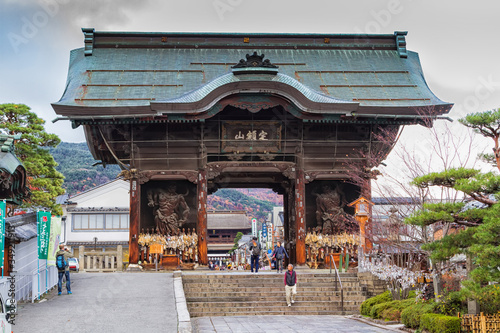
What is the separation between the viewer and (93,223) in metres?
49.6

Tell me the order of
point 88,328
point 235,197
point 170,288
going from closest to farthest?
point 88,328, point 170,288, point 235,197

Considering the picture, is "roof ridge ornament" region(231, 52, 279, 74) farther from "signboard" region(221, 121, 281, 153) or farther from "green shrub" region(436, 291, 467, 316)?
"green shrub" region(436, 291, 467, 316)

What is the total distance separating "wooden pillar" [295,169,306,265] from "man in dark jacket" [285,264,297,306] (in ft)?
18.9

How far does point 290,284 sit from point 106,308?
584 centimetres

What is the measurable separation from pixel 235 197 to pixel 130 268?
7840 centimetres

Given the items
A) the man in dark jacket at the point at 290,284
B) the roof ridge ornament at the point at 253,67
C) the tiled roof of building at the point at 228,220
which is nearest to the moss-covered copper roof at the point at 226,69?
the roof ridge ornament at the point at 253,67

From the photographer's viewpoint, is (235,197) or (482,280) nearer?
(482,280)

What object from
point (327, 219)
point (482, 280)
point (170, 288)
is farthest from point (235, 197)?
point (482, 280)

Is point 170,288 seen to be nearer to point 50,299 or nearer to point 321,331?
point 50,299

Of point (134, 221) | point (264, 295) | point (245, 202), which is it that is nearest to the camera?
point (264, 295)

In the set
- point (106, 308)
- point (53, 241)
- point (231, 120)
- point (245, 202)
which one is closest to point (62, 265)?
point (53, 241)

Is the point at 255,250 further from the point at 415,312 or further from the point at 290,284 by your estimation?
the point at 415,312

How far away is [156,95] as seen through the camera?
24.5m

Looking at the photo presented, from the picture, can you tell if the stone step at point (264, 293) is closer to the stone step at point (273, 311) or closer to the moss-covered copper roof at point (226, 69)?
the stone step at point (273, 311)
